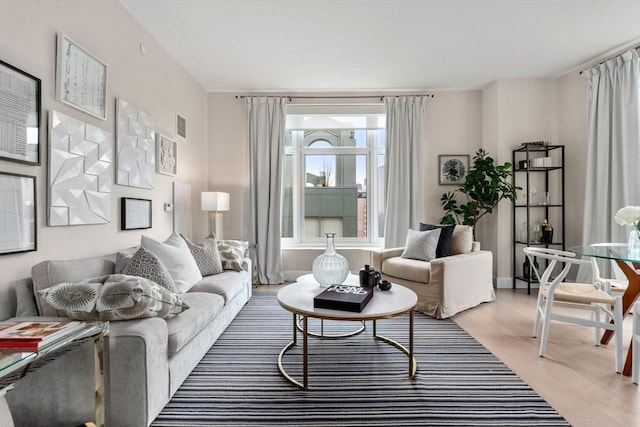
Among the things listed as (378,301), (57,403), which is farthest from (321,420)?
(57,403)

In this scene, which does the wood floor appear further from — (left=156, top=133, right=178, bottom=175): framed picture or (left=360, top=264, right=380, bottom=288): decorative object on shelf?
(left=156, top=133, right=178, bottom=175): framed picture

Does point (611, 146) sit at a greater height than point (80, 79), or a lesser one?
lesser

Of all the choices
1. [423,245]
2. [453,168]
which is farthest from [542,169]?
[423,245]

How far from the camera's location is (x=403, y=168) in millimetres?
4383

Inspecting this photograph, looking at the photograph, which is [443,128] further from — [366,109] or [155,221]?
[155,221]

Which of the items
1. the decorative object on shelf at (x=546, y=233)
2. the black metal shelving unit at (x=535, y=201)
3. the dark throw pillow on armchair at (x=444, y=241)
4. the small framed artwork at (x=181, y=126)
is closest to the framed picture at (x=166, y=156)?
the small framed artwork at (x=181, y=126)

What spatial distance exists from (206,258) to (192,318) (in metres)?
1.17

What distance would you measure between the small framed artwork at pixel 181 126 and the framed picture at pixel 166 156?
20 centimetres

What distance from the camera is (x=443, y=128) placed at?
14.7 ft

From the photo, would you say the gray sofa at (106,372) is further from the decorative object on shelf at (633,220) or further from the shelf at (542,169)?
the shelf at (542,169)

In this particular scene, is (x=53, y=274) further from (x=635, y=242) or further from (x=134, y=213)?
(x=635, y=242)

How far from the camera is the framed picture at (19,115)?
1618mm

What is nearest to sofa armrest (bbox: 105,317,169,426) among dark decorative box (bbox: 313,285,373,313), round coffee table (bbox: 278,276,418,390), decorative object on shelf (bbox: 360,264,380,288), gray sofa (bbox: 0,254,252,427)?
gray sofa (bbox: 0,254,252,427)

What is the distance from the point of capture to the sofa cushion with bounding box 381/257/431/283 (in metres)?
3.16
